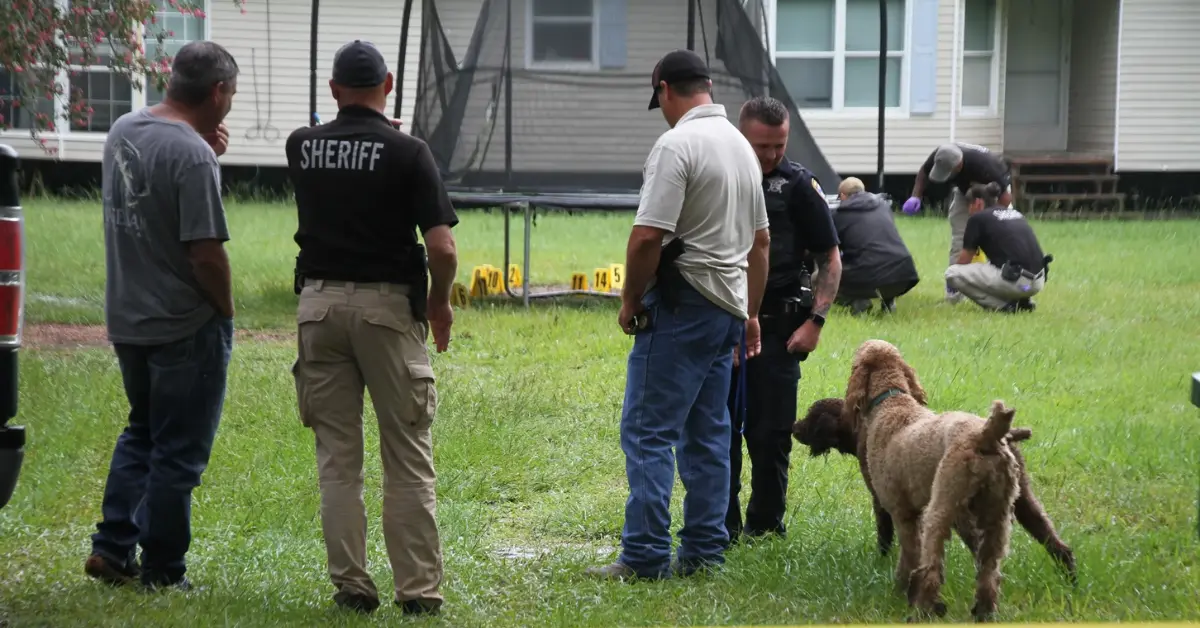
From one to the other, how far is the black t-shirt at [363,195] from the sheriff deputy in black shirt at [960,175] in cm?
824

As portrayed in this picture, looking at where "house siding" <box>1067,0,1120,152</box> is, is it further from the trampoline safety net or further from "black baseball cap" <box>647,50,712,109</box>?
"black baseball cap" <box>647,50,712,109</box>

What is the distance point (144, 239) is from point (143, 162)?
0.26 m

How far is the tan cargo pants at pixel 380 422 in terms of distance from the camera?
15.0ft

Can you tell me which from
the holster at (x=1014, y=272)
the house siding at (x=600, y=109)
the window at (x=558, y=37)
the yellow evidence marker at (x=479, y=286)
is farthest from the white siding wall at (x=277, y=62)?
the holster at (x=1014, y=272)

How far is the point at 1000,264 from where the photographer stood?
11.9m

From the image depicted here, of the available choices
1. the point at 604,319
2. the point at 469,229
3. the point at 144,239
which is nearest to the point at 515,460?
the point at 144,239

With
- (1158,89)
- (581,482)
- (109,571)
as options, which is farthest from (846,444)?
(1158,89)

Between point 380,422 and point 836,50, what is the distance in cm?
1898

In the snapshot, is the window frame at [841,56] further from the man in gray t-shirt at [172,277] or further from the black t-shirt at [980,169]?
the man in gray t-shirt at [172,277]

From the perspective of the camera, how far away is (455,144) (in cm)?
1286

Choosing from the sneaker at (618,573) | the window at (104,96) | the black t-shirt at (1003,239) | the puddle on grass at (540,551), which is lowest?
the puddle on grass at (540,551)

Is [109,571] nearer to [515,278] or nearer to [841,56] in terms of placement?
[515,278]

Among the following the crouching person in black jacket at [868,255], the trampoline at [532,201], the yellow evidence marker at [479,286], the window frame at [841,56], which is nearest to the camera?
the crouching person in black jacket at [868,255]

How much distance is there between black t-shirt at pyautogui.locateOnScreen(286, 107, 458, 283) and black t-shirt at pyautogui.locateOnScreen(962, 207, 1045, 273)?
8181 mm
